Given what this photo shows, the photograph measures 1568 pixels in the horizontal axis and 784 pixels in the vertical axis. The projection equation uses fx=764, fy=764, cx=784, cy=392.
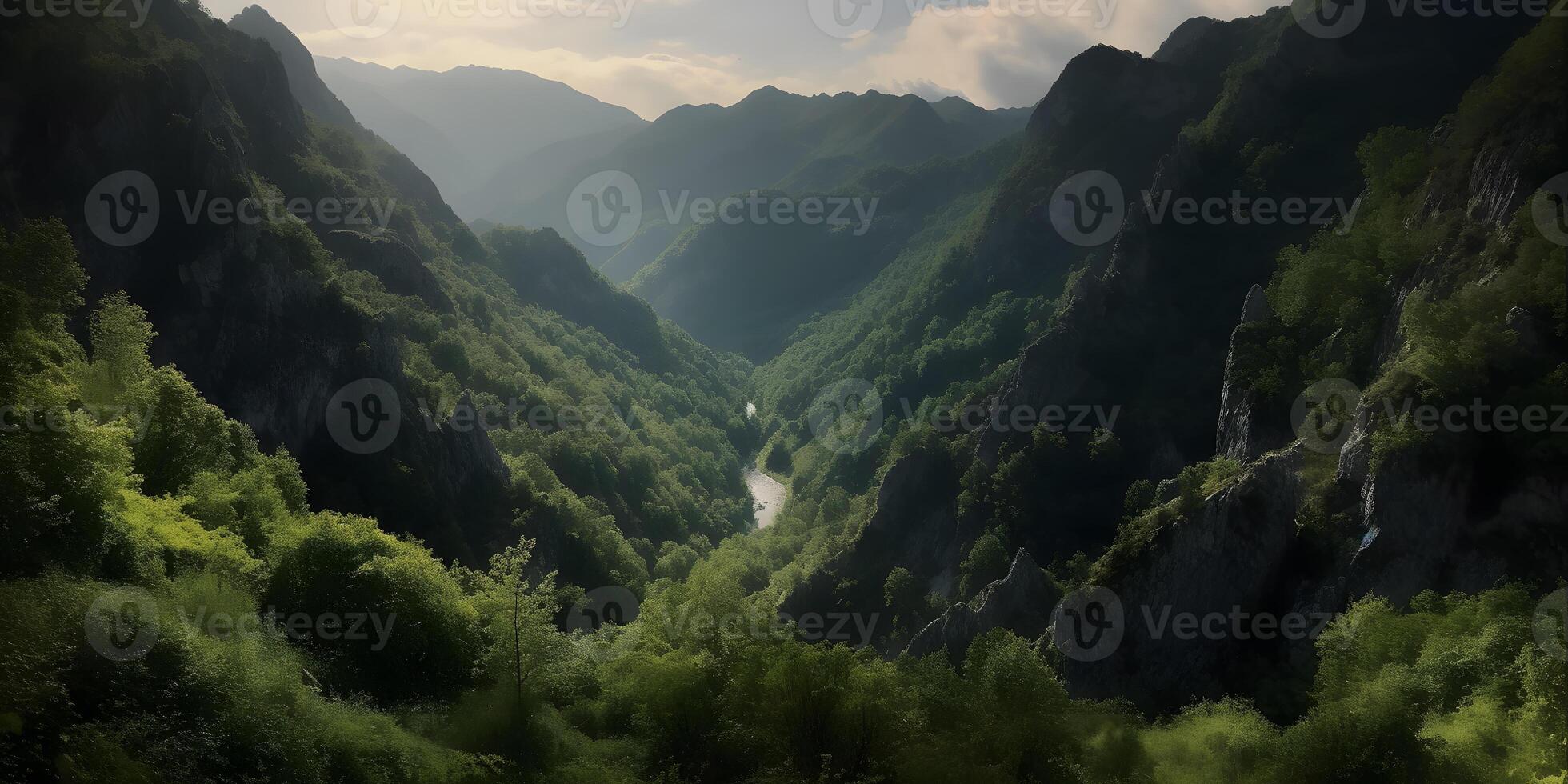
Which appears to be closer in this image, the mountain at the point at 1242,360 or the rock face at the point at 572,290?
the mountain at the point at 1242,360

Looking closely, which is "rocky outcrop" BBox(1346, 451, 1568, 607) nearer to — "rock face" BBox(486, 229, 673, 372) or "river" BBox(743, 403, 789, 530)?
"river" BBox(743, 403, 789, 530)

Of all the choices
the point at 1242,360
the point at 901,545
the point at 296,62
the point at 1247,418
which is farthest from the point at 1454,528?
the point at 296,62

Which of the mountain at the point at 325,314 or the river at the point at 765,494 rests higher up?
the mountain at the point at 325,314

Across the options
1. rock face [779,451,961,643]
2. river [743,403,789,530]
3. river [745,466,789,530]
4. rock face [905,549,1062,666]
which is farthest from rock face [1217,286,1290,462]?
river [745,466,789,530]

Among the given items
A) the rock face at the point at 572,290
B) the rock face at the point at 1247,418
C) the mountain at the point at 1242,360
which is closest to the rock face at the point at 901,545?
the mountain at the point at 1242,360

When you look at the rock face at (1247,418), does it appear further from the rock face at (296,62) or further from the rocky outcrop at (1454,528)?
the rock face at (296,62)

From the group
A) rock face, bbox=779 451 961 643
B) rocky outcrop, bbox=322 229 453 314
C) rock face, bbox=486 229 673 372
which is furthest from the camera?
rock face, bbox=486 229 673 372

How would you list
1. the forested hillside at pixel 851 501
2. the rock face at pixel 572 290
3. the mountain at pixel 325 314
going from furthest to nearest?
the rock face at pixel 572 290
the mountain at pixel 325 314
the forested hillside at pixel 851 501

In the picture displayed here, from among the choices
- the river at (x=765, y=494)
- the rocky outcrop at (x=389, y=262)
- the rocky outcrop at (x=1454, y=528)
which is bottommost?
the river at (x=765, y=494)
